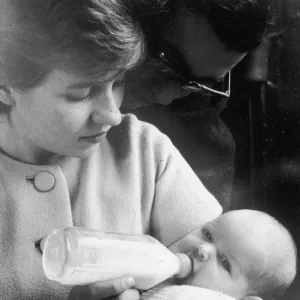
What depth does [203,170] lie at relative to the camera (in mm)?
814

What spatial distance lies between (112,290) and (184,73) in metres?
0.37

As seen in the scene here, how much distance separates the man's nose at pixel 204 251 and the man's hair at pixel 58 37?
322 millimetres

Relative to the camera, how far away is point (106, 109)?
72 cm

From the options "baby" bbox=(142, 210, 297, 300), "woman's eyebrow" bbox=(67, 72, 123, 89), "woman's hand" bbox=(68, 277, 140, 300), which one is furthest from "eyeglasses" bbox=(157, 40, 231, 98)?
"woman's hand" bbox=(68, 277, 140, 300)

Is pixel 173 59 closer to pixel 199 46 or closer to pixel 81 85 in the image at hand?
pixel 199 46

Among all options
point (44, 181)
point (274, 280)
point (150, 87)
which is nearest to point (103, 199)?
point (44, 181)

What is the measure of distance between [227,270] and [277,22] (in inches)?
17.5

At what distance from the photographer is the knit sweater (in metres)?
0.71

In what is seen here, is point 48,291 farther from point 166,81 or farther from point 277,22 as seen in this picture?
point 277,22

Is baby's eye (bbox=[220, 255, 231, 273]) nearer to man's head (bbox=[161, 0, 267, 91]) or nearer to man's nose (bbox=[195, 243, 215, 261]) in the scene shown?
man's nose (bbox=[195, 243, 215, 261])

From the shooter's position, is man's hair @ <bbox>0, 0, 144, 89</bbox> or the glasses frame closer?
man's hair @ <bbox>0, 0, 144, 89</bbox>

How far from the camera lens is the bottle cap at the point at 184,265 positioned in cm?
75

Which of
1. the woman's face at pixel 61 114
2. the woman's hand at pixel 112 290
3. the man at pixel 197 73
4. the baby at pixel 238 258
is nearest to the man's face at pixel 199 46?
the man at pixel 197 73

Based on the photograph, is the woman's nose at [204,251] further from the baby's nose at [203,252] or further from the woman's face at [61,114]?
the woman's face at [61,114]
